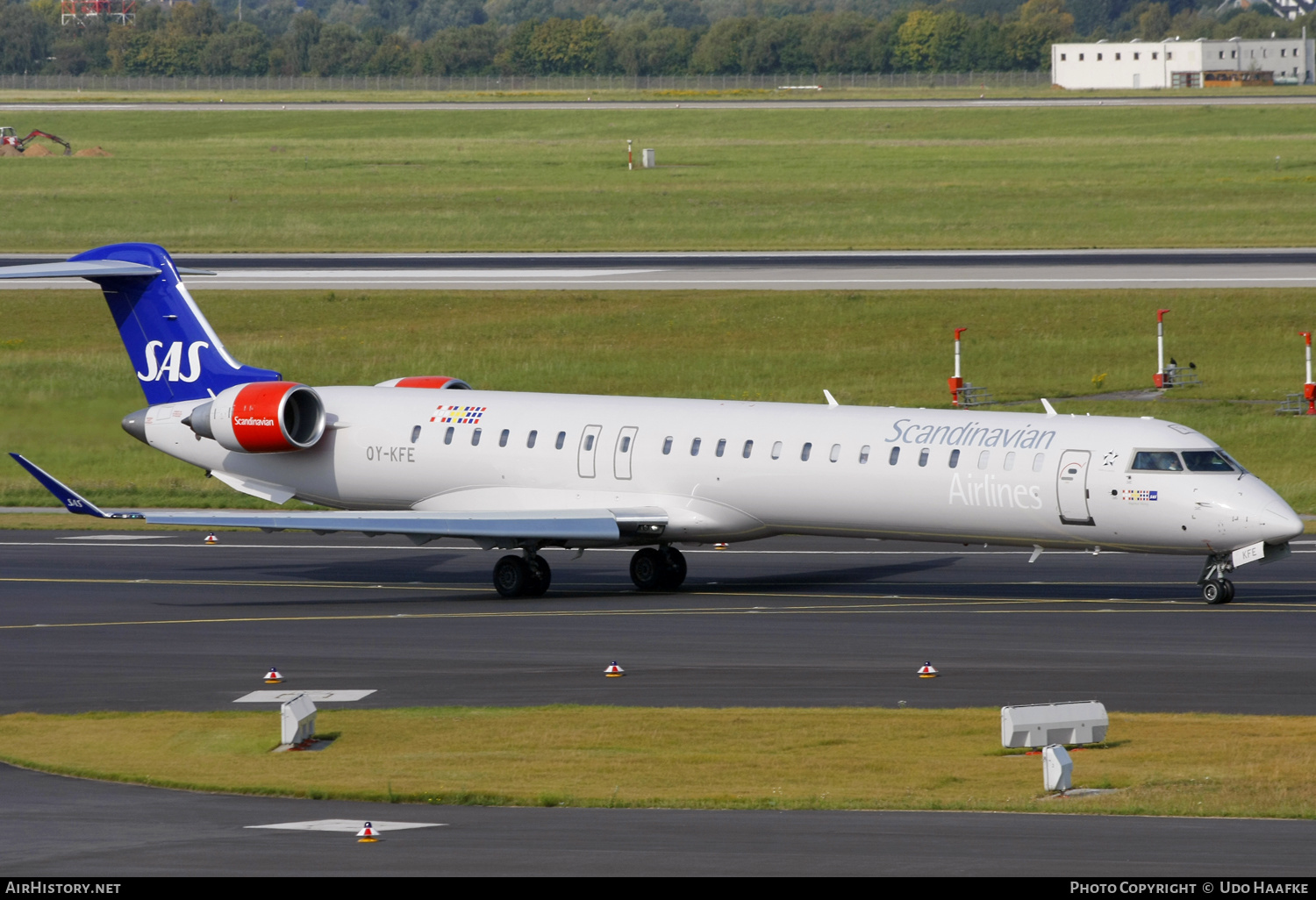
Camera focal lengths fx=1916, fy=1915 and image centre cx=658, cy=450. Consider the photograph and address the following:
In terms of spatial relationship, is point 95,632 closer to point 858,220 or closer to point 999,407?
point 999,407

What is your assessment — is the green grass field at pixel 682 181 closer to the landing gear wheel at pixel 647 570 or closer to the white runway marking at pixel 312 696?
the landing gear wheel at pixel 647 570

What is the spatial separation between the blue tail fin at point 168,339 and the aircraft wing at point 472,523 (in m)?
5.25

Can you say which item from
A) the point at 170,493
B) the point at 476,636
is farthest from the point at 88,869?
the point at 170,493

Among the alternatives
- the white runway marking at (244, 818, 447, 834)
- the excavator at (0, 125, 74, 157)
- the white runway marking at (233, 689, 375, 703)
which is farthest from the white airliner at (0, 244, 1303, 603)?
the excavator at (0, 125, 74, 157)

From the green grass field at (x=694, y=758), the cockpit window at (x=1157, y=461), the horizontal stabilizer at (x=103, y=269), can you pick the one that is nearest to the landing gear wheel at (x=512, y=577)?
the horizontal stabilizer at (x=103, y=269)

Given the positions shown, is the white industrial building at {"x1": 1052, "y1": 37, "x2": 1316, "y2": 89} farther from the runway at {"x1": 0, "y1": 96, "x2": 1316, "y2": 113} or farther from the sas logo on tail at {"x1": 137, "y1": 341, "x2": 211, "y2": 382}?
the sas logo on tail at {"x1": 137, "y1": 341, "x2": 211, "y2": 382}

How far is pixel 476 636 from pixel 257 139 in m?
113

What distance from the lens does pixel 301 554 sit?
40969 mm

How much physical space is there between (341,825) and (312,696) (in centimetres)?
796

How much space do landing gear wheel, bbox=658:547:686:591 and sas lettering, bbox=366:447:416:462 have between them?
5076 millimetres

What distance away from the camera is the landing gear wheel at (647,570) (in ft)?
115

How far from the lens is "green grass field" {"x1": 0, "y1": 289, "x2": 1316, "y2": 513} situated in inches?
2016

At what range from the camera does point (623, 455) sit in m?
34.6

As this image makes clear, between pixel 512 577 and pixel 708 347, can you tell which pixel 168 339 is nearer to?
pixel 512 577
